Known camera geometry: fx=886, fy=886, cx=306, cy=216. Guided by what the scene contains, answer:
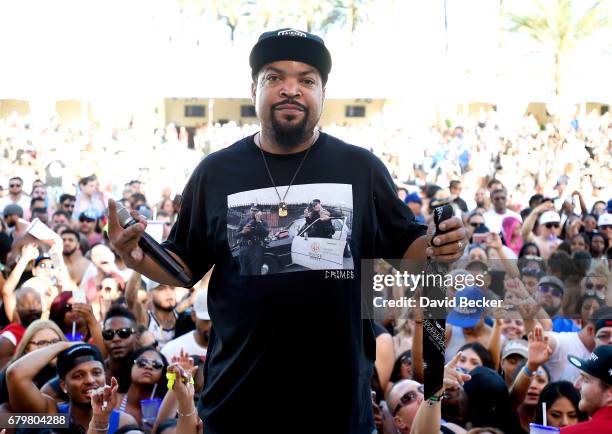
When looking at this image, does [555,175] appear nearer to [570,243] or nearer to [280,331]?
[570,243]

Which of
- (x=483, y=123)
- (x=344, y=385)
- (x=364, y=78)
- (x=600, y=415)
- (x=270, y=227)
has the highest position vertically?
(x=364, y=78)

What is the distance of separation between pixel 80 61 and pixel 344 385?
2891cm

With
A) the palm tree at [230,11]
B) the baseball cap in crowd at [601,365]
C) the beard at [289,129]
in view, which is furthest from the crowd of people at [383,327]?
the palm tree at [230,11]

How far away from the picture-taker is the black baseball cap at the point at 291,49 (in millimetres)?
2533

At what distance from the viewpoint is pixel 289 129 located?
2.49 m

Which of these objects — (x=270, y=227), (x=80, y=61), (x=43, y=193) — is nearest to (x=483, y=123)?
(x=80, y=61)

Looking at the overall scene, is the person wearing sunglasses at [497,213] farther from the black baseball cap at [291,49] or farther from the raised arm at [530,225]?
the black baseball cap at [291,49]

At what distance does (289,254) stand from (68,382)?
288cm

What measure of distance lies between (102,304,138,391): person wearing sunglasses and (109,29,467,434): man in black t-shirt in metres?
3.18

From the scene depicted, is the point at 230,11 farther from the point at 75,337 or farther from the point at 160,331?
the point at 75,337

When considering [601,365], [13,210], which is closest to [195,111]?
[13,210]

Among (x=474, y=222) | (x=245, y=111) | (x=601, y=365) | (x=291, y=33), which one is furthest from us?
(x=245, y=111)

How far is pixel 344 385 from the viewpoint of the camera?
234cm

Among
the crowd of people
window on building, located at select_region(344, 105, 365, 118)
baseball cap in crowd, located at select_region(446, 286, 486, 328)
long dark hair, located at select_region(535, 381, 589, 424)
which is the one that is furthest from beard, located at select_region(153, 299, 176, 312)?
window on building, located at select_region(344, 105, 365, 118)
